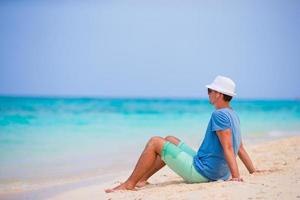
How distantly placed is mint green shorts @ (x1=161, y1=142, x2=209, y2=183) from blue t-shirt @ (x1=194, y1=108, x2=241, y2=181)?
55 mm

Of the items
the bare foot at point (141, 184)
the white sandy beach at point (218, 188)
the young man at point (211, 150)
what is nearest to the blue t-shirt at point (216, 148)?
the young man at point (211, 150)

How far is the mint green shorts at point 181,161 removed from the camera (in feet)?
17.1

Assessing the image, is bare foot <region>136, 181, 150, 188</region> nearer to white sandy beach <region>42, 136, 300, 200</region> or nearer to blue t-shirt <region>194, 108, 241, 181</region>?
white sandy beach <region>42, 136, 300, 200</region>

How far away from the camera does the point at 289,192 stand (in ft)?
14.4

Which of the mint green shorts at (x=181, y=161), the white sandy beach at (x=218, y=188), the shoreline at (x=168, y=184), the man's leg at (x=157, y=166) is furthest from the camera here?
the man's leg at (x=157, y=166)

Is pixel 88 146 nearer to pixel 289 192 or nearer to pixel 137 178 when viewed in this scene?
pixel 137 178

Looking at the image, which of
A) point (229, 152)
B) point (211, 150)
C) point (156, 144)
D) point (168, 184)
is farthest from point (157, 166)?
point (229, 152)

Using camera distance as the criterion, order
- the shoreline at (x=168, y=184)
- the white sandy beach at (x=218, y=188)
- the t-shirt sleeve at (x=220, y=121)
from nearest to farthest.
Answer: the white sandy beach at (x=218, y=188) → the shoreline at (x=168, y=184) → the t-shirt sleeve at (x=220, y=121)

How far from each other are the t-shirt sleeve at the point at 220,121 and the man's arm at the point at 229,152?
0.04 m

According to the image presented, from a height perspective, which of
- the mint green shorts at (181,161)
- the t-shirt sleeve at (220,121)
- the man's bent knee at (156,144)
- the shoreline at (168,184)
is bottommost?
the shoreline at (168,184)

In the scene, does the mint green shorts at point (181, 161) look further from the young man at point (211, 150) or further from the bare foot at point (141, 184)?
the bare foot at point (141, 184)

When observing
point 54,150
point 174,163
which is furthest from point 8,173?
point 174,163

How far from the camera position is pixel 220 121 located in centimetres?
500

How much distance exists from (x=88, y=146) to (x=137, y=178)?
5941mm
